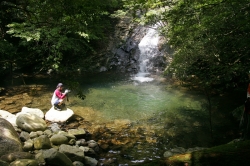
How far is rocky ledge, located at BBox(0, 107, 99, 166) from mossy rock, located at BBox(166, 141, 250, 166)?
4.08 meters

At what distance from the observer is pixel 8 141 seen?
5922 millimetres

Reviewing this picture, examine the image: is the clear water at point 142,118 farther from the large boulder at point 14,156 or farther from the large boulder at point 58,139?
the large boulder at point 14,156

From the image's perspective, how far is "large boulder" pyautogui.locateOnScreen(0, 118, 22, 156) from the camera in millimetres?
Answer: 5736

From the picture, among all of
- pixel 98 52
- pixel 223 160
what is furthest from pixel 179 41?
pixel 98 52

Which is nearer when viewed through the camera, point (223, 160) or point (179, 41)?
point (223, 160)

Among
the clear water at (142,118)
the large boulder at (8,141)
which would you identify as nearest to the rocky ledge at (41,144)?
the large boulder at (8,141)

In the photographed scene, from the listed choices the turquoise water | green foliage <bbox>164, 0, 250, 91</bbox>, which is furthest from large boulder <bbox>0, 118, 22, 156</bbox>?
green foliage <bbox>164, 0, 250, 91</bbox>

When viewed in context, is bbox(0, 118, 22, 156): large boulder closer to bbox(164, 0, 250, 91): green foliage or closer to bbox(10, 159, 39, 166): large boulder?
bbox(10, 159, 39, 166): large boulder

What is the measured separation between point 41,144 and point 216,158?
18.5ft

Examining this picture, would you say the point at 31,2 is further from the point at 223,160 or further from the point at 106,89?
the point at 106,89

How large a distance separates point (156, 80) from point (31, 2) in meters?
12.7

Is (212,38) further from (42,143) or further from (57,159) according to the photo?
(42,143)

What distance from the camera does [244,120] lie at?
15.7 ft

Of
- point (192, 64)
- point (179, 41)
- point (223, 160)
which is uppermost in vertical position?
point (179, 41)
